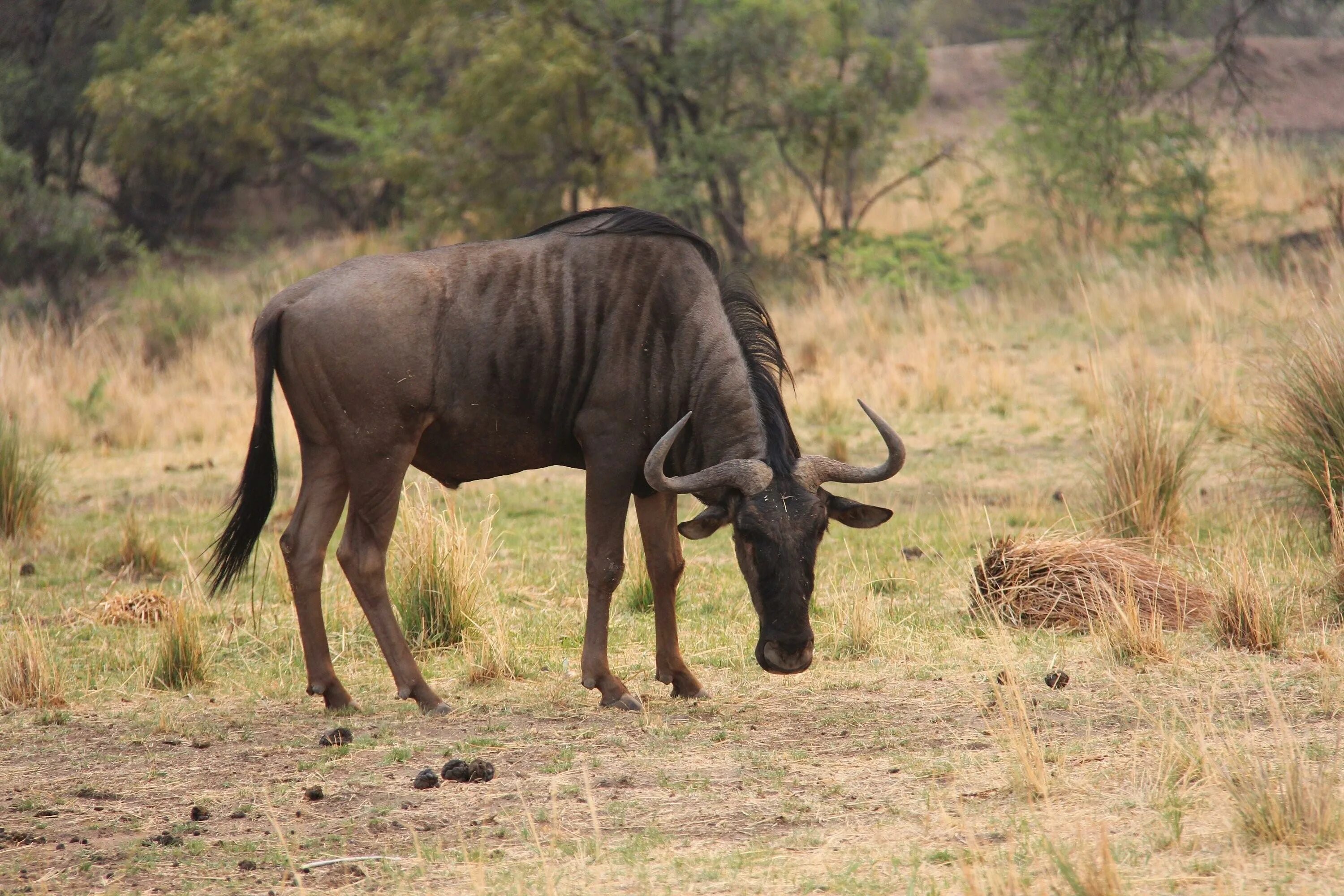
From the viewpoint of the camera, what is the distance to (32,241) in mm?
19234

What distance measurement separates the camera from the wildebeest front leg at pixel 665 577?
232 inches

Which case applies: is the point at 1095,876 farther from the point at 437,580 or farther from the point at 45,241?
the point at 45,241

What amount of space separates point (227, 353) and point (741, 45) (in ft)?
25.5

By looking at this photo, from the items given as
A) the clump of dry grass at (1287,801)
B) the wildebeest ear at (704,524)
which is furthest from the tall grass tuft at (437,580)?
the clump of dry grass at (1287,801)

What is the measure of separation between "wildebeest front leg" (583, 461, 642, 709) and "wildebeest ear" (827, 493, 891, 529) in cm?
79

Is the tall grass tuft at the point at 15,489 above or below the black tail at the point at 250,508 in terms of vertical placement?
below

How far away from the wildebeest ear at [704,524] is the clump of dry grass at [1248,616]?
2.21 metres

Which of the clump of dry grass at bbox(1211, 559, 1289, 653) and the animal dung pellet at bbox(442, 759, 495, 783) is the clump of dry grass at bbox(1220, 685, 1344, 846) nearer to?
the clump of dry grass at bbox(1211, 559, 1289, 653)

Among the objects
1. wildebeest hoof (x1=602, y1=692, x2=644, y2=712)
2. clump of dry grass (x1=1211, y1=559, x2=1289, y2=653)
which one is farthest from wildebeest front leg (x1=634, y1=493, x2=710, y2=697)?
clump of dry grass (x1=1211, y1=559, x2=1289, y2=653)

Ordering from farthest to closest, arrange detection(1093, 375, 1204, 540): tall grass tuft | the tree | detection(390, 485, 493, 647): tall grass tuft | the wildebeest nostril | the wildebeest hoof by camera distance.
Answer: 1. the tree
2. detection(1093, 375, 1204, 540): tall grass tuft
3. detection(390, 485, 493, 647): tall grass tuft
4. the wildebeest hoof
5. the wildebeest nostril

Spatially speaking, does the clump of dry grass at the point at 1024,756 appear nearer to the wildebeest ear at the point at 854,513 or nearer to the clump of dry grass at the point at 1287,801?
the clump of dry grass at the point at 1287,801

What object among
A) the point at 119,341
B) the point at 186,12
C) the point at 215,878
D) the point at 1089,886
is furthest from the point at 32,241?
the point at 1089,886

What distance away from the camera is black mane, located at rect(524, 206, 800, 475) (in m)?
5.65

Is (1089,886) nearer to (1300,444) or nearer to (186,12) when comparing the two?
(1300,444)
